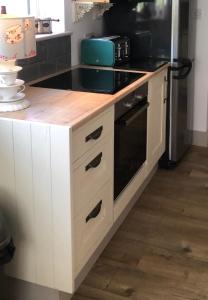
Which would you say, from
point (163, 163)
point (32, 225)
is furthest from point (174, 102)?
point (32, 225)

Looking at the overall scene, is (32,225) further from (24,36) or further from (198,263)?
(198,263)

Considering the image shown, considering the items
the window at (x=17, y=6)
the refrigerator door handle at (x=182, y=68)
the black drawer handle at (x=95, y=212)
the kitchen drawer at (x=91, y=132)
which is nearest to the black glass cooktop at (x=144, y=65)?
the refrigerator door handle at (x=182, y=68)

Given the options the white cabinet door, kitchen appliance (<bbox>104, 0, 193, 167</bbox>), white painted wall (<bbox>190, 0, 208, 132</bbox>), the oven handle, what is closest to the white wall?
kitchen appliance (<bbox>104, 0, 193, 167</bbox>)

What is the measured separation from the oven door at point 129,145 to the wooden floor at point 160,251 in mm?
324

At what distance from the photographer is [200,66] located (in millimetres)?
3998

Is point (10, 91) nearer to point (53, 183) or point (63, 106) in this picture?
point (63, 106)

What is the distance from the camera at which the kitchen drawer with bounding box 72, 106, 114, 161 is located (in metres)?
1.91

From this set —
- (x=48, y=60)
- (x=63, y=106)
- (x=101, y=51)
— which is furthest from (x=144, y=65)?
(x=63, y=106)

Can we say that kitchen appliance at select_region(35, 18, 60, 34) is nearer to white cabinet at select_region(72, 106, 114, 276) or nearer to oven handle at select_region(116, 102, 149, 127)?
oven handle at select_region(116, 102, 149, 127)

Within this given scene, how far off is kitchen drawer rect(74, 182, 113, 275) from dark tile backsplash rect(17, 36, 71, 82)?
31.1 inches

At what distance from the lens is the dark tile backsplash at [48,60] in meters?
2.62

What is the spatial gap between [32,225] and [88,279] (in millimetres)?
562

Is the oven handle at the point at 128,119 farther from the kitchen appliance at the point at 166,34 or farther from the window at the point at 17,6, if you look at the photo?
the window at the point at 17,6

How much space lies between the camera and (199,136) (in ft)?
13.8
